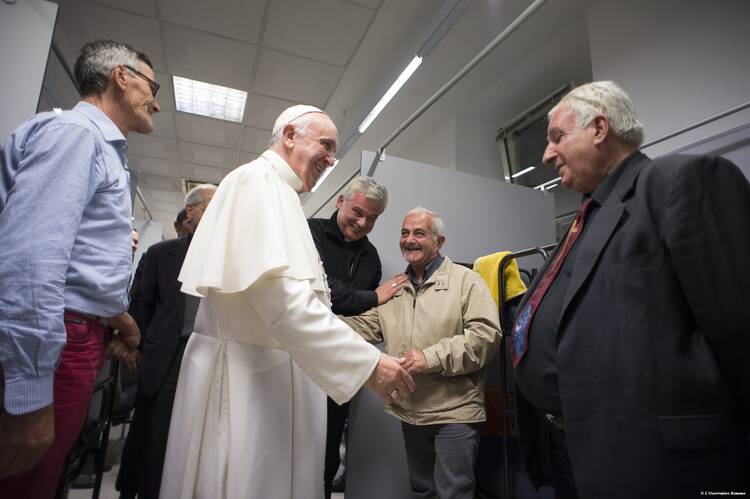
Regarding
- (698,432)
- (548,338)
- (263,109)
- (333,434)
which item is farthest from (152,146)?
(698,432)

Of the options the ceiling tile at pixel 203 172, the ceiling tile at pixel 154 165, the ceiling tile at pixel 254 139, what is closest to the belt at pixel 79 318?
the ceiling tile at pixel 254 139

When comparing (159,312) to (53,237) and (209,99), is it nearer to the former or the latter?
(53,237)

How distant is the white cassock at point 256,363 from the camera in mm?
876

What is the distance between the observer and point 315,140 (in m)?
1.24

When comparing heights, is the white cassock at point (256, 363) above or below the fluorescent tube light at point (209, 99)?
below

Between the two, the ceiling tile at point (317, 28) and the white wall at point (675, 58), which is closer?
the white wall at point (675, 58)

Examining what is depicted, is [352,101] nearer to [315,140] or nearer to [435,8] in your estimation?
[435,8]

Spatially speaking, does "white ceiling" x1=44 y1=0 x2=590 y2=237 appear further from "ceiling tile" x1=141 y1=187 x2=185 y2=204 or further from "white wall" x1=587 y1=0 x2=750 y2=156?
"ceiling tile" x1=141 y1=187 x2=185 y2=204

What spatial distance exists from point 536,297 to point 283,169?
2.86ft

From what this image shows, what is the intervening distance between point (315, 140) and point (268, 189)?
33 centimetres

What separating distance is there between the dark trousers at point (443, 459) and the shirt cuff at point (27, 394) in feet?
4.27

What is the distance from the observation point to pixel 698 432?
2.37ft

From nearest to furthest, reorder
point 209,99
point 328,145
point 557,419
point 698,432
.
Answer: point 698,432, point 557,419, point 328,145, point 209,99

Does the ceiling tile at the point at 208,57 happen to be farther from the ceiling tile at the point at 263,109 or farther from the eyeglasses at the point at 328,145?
the eyeglasses at the point at 328,145
